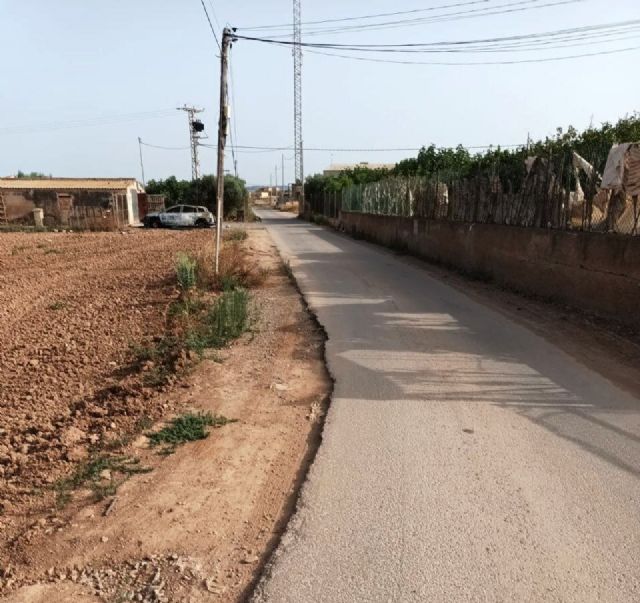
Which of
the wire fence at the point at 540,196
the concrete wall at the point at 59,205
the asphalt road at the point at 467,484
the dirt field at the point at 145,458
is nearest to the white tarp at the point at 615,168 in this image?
the wire fence at the point at 540,196

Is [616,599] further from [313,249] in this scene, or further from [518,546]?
[313,249]

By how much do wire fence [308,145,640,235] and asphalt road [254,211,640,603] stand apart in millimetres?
2802

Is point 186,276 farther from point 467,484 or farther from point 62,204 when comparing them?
point 62,204

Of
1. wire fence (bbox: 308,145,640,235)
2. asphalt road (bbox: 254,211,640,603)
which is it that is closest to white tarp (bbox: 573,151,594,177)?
wire fence (bbox: 308,145,640,235)

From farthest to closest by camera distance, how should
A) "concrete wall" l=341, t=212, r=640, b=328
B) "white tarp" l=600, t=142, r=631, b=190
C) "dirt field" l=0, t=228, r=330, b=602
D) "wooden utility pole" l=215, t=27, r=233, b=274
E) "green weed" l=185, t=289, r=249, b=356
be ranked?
1. "wooden utility pole" l=215, t=27, r=233, b=274
2. "white tarp" l=600, t=142, r=631, b=190
3. "concrete wall" l=341, t=212, r=640, b=328
4. "green weed" l=185, t=289, r=249, b=356
5. "dirt field" l=0, t=228, r=330, b=602

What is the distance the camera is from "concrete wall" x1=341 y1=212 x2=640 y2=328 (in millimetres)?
7660

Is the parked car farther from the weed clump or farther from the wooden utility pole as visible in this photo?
the weed clump

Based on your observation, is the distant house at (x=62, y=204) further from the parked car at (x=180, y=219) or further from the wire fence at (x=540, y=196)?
the wire fence at (x=540, y=196)

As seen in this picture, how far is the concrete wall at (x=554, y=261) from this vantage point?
7660 millimetres

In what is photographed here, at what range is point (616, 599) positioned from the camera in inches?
99.9

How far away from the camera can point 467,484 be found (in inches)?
140

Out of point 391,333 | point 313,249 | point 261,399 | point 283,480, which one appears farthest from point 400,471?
point 313,249

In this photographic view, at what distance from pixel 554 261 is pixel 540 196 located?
143 cm

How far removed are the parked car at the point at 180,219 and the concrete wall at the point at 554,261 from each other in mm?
23132
